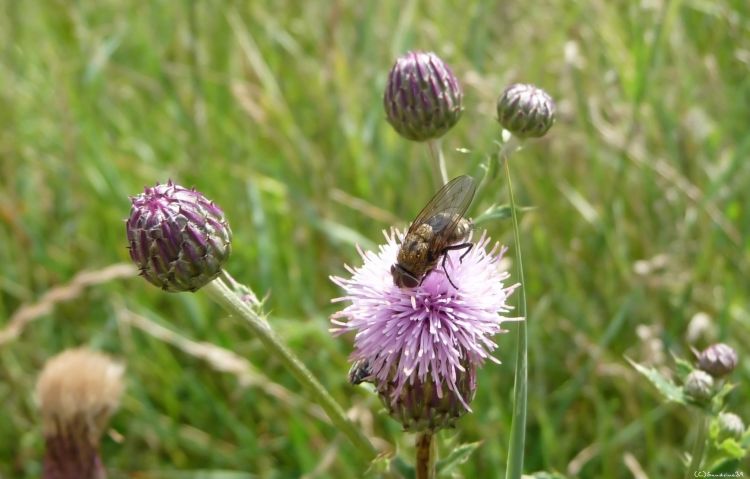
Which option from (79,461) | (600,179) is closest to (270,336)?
(79,461)

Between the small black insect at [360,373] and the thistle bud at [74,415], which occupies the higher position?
the thistle bud at [74,415]

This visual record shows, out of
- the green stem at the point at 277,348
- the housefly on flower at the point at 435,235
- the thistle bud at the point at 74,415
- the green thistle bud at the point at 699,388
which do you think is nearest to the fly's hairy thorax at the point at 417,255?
the housefly on flower at the point at 435,235

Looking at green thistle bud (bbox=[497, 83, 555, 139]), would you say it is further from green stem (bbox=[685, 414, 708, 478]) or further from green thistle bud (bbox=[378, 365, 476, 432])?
green stem (bbox=[685, 414, 708, 478])

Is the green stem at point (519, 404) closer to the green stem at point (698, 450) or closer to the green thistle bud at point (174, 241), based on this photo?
the green stem at point (698, 450)

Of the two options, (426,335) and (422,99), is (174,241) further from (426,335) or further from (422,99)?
(422,99)

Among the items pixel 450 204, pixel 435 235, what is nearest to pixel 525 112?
pixel 450 204

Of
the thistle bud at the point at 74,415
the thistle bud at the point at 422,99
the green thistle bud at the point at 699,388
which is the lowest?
the green thistle bud at the point at 699,388

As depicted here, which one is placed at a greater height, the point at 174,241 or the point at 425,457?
the point at 174,241
